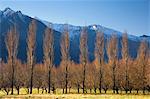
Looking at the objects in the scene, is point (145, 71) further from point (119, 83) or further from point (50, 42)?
point (50, 42)

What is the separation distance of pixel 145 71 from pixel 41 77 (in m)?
30.2

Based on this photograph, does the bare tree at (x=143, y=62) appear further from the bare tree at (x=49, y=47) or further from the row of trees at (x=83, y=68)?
the bare tree at (x=49, y=47)

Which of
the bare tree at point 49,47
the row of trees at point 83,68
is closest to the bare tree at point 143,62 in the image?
the row of trees at point 83,68

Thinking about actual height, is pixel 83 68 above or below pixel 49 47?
below

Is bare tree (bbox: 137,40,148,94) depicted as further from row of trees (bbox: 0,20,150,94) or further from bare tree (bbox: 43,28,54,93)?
bare tree (bbox: 43,28,54,93)

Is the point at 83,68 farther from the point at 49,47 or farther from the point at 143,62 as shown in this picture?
the point at 143,62

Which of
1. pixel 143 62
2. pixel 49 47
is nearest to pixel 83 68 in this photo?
pixel 49 47

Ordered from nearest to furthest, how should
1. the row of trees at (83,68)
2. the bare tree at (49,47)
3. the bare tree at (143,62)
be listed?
the row of trees at (83,68), the bare tree at (49,47), the bare tree at (143,62)

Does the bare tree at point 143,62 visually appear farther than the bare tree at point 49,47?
Yes

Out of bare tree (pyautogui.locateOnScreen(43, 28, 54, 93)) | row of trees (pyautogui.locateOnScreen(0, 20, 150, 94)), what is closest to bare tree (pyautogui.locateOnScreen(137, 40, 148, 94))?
row of trees (pyautogui.locateOnScreen(0, 20, 150, 94))

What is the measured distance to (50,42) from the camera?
67562 mm

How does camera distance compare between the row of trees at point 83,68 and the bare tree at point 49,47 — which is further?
the bare tree at point 49,47

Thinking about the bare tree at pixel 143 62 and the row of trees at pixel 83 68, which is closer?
the row of trees at pixel 83 68

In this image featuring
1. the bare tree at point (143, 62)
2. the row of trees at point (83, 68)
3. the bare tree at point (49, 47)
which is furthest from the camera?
the bare tree at point (143, 62)
